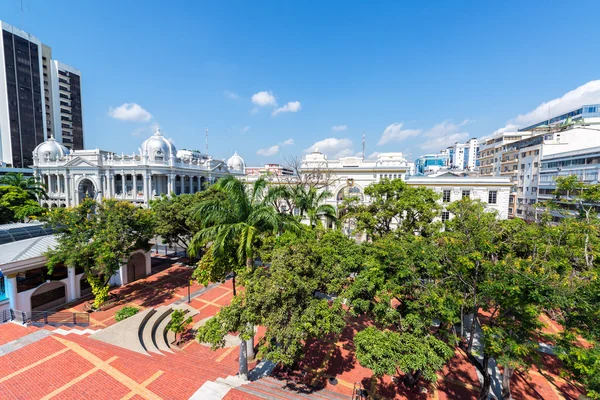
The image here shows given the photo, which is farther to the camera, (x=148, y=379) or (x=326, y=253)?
(x=326, y=253)

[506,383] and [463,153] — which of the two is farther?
[463,153]

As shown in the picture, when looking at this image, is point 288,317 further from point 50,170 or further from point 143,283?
point 50,170

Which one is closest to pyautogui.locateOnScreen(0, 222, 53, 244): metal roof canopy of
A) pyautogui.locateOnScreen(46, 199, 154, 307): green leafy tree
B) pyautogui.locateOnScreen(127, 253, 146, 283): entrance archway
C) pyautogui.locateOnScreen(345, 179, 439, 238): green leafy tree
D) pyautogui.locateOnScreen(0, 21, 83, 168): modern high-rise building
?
pyautogui.locateOnScreen(46, 199, 154, 307): green leafy tree

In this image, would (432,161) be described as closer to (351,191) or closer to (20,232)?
(351,191)

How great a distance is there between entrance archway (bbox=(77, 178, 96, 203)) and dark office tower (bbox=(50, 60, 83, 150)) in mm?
34194

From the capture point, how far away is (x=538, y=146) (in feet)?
131

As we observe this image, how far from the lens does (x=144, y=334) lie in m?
14.6

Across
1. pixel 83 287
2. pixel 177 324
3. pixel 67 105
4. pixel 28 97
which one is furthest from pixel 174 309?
pixel 67 105

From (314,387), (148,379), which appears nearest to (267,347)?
(314,387)

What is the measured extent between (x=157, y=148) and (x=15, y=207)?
24502mm

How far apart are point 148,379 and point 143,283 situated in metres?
15.5

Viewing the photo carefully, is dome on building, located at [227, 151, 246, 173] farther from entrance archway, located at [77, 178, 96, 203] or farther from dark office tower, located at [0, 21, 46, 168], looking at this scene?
dark office tower, located at [0, 21, 46, 168]

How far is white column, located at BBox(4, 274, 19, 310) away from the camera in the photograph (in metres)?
15.6

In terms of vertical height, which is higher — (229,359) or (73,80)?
(73,80)
